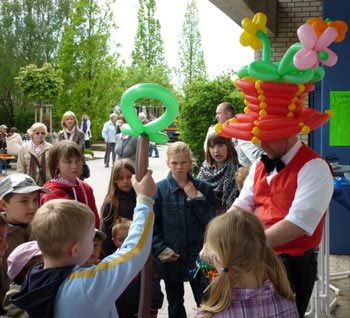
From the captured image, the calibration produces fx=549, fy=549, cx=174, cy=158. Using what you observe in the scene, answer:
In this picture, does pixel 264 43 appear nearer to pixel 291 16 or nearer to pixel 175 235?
pixel 175 235

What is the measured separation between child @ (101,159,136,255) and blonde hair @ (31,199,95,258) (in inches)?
79.9

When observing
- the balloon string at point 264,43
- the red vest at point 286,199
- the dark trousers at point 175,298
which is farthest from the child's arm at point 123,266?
the dark trousers at point 175,298

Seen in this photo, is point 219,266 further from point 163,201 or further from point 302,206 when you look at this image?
point 163,201

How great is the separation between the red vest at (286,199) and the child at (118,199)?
57.1 inches

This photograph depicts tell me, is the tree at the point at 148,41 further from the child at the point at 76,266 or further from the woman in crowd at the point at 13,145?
the child at the point at 76,266

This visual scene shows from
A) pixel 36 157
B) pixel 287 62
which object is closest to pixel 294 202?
pixel 287 62

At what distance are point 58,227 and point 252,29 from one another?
180 centimetres

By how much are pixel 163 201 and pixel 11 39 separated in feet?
133

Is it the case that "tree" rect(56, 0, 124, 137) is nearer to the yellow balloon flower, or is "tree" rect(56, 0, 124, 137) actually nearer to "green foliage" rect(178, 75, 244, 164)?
"green foliage" rect(178, 75, 244, 164)

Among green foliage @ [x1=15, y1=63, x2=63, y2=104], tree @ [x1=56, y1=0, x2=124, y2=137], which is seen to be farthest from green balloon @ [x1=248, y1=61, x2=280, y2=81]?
tree @ [x1=56, y1=0, x2=124, y2=137]

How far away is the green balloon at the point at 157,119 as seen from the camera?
85.8 inches

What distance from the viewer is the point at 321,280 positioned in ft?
17.3

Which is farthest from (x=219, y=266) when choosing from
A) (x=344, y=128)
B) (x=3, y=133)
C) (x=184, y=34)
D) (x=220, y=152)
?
(x=184, y=34)

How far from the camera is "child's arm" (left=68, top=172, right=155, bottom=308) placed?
1.99m
